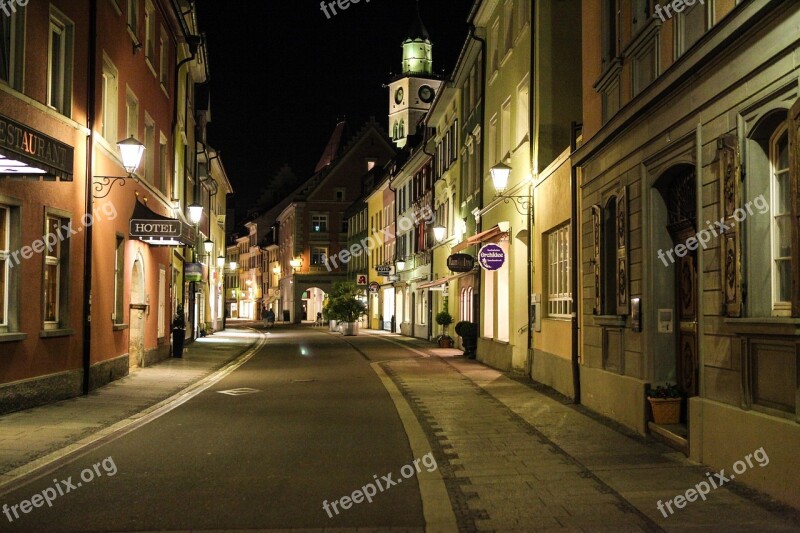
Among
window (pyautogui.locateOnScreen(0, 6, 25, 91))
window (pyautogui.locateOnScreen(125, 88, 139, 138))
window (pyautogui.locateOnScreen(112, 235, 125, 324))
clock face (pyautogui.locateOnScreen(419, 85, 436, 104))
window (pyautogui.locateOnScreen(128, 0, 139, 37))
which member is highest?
clock face (pyautogui.locateOnScreen(419, 85, 436, 104))

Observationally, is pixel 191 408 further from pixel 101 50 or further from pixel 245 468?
pixel 101 50

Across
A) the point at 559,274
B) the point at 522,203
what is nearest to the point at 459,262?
the point at 522,203

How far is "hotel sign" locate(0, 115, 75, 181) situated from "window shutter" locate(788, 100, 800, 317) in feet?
27.5

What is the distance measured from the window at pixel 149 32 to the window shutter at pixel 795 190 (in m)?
18.1

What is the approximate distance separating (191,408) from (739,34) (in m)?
10.1

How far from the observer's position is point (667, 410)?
1010 centimetres

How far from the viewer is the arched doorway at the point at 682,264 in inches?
397

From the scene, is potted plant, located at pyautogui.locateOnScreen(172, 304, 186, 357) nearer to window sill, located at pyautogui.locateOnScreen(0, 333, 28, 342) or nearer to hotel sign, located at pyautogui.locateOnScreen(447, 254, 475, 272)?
hotel sign, located at pyautogui.locateOnScreen(447, 254, 475, 272)

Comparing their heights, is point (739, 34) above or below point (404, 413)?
above

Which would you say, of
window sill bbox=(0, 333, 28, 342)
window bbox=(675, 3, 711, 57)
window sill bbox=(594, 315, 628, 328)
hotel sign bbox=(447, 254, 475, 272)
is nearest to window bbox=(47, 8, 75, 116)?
window sill bbox=(0, 333, 28, 342)

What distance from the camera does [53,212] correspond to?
14.0m

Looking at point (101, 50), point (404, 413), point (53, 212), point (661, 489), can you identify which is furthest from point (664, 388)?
point (101, 50)

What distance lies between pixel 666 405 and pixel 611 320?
2254 millimetres

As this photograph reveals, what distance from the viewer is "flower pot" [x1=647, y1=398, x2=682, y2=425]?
397 inches
